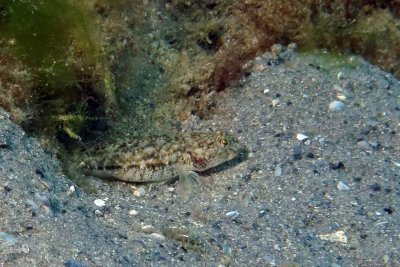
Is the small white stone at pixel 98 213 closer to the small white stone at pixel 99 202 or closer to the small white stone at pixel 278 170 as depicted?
the small white stone at pixel 99 202

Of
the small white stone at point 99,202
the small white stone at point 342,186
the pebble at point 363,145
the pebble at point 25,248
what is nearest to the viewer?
the pebble at point 25,248

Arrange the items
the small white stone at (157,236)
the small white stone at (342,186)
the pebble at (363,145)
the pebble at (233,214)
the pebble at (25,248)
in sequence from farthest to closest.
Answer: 1. the pebble at (363,145)
2. the small white stone at (342,186)
3. the pebble at (233,214)
4. the small white stone at (157,236)
5. the pebble at (25,248)

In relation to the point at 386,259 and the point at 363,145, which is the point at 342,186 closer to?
the point at 363,145

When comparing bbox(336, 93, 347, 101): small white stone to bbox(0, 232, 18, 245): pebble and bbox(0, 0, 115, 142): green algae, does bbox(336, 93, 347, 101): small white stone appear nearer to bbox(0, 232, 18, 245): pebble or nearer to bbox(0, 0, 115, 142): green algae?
bbox(0, 0, 115, 142): green algae

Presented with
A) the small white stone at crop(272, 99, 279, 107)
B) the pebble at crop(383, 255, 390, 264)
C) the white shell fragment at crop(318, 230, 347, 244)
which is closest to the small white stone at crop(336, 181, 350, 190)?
the white shell fragment at crop(318, 230, 347, 244)

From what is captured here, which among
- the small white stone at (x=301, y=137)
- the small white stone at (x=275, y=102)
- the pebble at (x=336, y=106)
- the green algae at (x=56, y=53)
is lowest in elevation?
the small white stone at (x=301, y=137)

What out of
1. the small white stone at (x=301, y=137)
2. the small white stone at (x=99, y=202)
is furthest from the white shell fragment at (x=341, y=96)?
the small white stone at (x=99, y=202)

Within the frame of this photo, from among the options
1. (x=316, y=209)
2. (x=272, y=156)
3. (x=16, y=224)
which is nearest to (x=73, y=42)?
(x=16, y=224)
